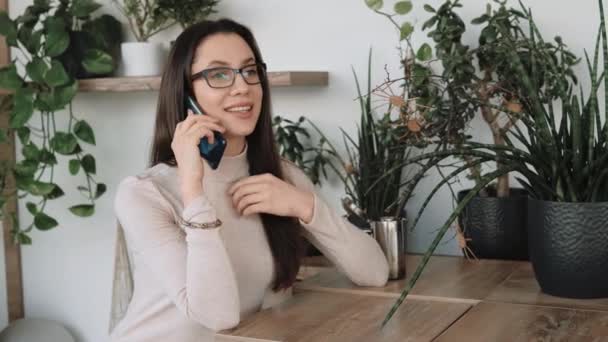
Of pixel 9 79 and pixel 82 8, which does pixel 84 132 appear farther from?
pixel 82 8

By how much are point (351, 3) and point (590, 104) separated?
100cm

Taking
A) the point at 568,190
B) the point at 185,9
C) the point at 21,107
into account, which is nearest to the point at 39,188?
the point at 21,107

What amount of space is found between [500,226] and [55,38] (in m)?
1.49

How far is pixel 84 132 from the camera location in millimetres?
2672

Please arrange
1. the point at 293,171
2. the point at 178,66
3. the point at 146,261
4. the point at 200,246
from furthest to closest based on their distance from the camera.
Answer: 1. the point at 293,171
2. the point at 178,66
3. the point at 146,261
4. the point at 200,246

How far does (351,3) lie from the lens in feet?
7.75

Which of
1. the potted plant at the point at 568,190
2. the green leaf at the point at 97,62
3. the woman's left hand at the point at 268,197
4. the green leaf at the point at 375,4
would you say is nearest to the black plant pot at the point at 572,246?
the potted plant at the point at 568,190

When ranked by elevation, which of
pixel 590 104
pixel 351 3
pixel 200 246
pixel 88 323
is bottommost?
pixel 88 323

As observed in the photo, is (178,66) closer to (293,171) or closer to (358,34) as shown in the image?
(293,171)

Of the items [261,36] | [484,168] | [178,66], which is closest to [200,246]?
[178,66]

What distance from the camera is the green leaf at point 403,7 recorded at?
2082 mm

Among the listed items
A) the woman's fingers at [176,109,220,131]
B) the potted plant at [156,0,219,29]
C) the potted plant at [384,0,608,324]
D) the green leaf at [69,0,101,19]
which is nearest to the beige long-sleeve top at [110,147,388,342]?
the woman's fingers at [176,109,220,131]

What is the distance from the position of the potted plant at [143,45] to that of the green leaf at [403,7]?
0.80m

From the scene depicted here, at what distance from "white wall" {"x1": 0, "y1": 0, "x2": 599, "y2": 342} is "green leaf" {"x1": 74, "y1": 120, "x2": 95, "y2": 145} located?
171mm
